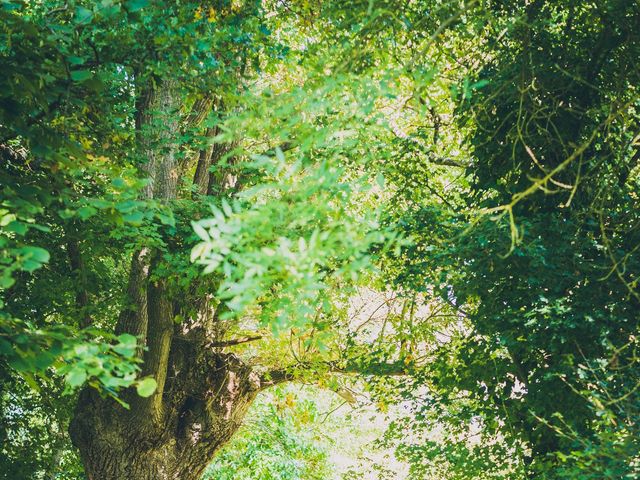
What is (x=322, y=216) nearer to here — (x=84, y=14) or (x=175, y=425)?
(x=84, y=14)

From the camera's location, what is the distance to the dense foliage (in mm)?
3115

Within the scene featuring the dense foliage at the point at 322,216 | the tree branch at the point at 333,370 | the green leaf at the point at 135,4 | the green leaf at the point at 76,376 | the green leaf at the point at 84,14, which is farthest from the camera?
the tree branch at the point at 333,370

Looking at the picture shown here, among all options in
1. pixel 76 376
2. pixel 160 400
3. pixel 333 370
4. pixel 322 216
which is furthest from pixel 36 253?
pixel 333 370

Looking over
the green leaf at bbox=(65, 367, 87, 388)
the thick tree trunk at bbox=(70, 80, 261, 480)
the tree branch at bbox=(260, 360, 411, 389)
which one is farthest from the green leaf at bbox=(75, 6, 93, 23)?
the tree branch at bbox=(260, 360, 411, 389)

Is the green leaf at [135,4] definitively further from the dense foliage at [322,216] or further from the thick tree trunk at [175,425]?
the thick tree trunk at [175,425]

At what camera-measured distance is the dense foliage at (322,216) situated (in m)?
3.12

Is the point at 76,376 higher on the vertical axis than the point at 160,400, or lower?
lower

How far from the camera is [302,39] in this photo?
7672mm

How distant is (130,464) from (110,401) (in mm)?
655

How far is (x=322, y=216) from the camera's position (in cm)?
306

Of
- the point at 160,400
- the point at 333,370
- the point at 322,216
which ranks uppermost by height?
the point at 333,370

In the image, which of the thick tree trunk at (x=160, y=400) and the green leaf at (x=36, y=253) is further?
the thick tree trunk at (x=160, y=400)

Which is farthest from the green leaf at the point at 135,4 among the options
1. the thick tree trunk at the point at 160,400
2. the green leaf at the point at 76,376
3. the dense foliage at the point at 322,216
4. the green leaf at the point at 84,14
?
the thick tree trunk at the point at 160,400

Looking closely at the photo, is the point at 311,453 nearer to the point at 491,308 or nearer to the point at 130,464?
the point at 130,464
